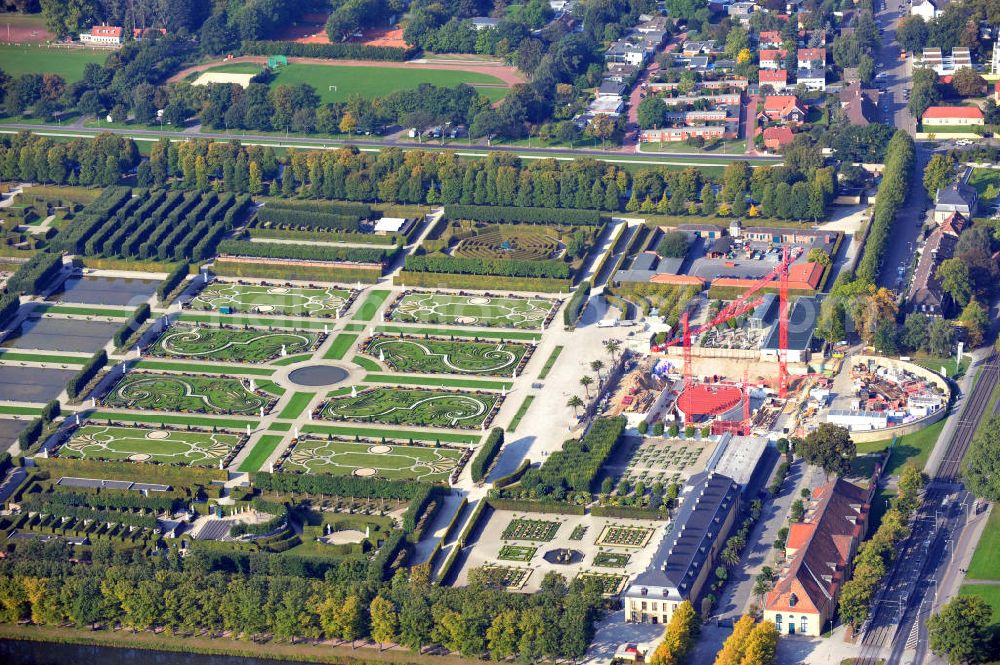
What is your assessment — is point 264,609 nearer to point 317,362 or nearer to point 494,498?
point 494,498

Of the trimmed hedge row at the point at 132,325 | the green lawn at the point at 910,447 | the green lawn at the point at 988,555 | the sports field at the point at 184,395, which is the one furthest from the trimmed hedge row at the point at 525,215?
the green lawn at the point at 988,555

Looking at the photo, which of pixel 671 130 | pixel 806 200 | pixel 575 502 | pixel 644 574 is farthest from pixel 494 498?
pixel 671 130

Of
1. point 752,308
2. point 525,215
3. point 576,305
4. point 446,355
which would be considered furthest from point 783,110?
point 446,355

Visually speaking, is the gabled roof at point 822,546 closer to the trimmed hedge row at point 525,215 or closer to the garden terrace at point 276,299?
the garden terrace at point 276,299

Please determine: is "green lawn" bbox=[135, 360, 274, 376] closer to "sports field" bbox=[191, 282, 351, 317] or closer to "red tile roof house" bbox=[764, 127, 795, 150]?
"sports field" bbox=[191, 282, 351, 317]

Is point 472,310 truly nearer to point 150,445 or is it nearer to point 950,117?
point 150,445

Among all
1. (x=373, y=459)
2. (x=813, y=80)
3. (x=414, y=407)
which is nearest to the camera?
(x=373, y=459)

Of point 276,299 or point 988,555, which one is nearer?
point 988,555
